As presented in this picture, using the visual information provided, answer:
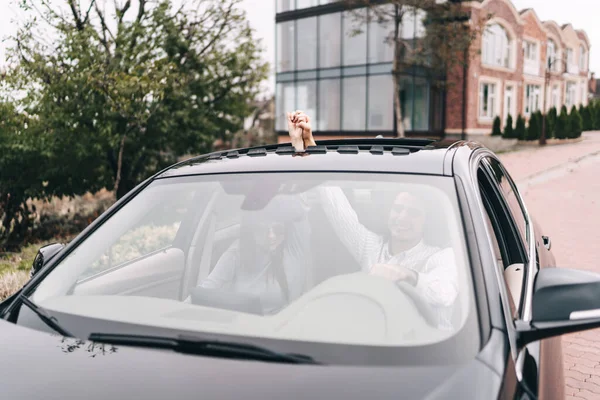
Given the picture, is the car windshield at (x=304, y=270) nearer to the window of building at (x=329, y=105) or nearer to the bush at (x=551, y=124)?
the window of building at (x=329, y=105)

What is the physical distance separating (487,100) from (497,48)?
12.4 feet

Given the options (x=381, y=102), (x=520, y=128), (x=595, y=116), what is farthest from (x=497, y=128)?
(x=595, y=116)

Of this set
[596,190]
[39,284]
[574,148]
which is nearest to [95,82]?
[39,284]

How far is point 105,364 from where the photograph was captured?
5.93 feet

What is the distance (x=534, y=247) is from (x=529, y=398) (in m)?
1.67

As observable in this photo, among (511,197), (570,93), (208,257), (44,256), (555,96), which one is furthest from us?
(570,93)

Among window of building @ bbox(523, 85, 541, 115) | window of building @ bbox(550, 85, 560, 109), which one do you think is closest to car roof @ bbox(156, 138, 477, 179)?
window of building @ bbox(523, 85, 541, 115)

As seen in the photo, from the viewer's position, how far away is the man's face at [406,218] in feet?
8.00

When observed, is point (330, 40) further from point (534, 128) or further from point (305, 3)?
point (534, 128)

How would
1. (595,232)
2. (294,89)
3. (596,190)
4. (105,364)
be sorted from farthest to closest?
(294,89) → (596,190) → (595,232) → (105,364)

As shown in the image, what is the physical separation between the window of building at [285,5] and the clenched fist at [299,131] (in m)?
36.1

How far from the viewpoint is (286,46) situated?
125 ft

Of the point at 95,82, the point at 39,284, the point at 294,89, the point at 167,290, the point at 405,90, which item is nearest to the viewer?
the point at 39,284

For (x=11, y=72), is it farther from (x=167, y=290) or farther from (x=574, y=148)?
(x=574, y=148)
